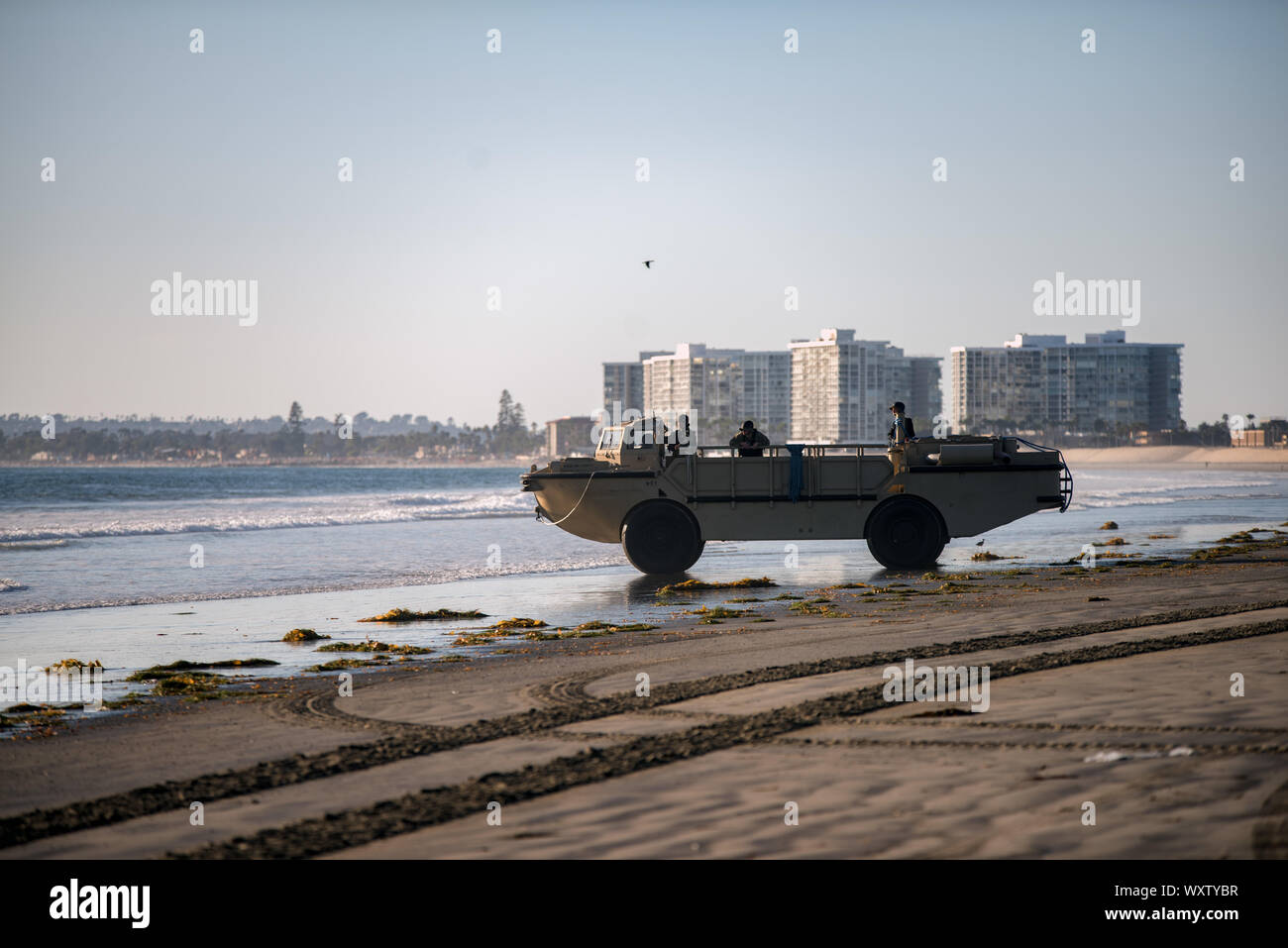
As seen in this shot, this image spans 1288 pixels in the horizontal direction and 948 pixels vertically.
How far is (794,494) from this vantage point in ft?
55.5

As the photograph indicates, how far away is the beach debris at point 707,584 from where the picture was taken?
1553 centimetres

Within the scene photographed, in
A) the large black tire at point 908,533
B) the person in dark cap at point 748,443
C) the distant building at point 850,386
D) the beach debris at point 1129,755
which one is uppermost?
the distant building at point 850,386

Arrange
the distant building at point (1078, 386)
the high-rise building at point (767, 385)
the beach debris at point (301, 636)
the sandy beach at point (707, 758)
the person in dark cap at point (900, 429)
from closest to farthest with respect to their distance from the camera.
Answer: the sandy beach at point (707, 758)
the beach debris at point (301, 636)
the person in dark cap at point (900, 429)
the distant building at point (1078, 386)
the high-rise building at point (767, 385)

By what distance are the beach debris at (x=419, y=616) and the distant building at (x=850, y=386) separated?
155649mm

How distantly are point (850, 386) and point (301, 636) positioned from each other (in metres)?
168

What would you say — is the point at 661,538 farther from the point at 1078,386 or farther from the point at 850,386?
the point at 1078,386

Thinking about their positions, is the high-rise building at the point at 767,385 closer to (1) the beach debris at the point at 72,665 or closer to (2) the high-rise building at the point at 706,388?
(2) the high-rise building at the point at 706,388

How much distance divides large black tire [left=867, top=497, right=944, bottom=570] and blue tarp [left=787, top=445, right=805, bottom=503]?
4.25 ft

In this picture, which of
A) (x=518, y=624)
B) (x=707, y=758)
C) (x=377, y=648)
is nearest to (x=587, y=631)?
(x=518, y=624)

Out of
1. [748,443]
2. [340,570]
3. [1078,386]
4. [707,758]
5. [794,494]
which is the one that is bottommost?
[340,570]

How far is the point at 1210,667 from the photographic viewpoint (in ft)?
26.7

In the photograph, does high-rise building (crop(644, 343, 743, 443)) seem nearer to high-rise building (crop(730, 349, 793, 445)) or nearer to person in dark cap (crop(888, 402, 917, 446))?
high-rise building (crop(730, 349, 793, 445))

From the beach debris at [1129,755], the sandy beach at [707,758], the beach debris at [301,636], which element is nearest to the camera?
the sandy beach at [707,758]

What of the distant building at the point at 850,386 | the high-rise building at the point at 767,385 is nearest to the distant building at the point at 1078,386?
the distant building at the point at 850,386
